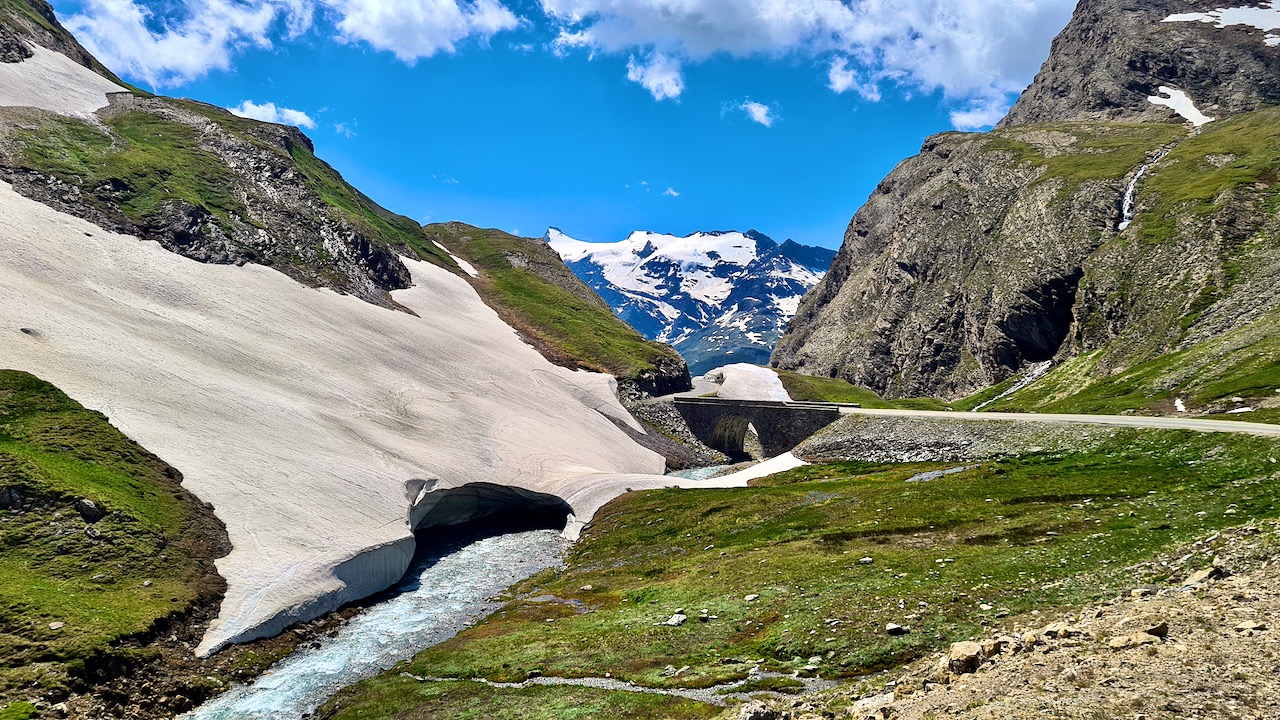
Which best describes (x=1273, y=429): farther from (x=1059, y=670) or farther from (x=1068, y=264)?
(x=1068, y=264)

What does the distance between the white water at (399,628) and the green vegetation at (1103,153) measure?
552 ft

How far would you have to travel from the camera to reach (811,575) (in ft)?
129

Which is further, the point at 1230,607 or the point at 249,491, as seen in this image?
the point at 249,491

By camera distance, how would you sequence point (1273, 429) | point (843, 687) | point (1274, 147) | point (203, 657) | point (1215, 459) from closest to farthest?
point (843, 687)
point (203, 657)
point (1215, 459)
point (1273, 429)
point (1274, 147)

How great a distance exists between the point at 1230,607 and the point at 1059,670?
6918mm

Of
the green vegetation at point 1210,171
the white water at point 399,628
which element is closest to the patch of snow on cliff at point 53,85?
the white water at point 399,628

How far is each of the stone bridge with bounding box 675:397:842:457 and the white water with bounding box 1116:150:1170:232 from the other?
82275mm

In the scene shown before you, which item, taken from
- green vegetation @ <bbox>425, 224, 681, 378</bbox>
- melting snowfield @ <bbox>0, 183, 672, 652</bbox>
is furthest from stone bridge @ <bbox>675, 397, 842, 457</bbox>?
melting snowfield @ <bbox>0, 183, 672, 652</bbox>

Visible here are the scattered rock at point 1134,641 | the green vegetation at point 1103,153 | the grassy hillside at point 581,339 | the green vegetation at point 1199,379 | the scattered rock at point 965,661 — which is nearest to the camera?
the scattered rock at point 1134,641

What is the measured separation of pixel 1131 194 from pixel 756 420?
104 m

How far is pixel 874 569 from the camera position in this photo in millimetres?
37750

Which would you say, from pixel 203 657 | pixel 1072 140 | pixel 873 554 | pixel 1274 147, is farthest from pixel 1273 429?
pixel 1072 140

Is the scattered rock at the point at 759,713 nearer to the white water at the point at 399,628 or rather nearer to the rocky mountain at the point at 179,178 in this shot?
the white water at the point at 399,628

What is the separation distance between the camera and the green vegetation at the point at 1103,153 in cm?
16375
